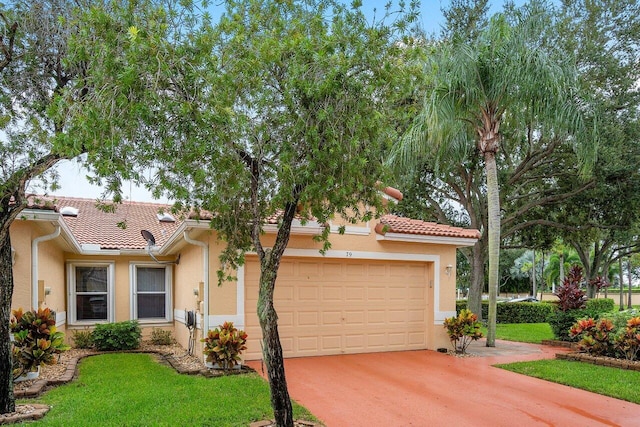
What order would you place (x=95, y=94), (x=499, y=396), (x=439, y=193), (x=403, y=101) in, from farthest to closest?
(x=439, y=193) → (x=499, y=396) → (x=403, y=101) → (x=95, y=94)

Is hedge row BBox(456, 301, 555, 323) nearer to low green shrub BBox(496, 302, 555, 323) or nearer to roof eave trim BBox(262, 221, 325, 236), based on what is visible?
low green shrub BBox(496, 302, 555, 323)

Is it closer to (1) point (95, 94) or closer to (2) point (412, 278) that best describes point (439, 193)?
(2) point (412, 278)

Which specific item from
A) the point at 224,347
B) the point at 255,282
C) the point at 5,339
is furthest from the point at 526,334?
the point at 5,339

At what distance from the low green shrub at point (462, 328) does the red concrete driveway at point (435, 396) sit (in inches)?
33.2

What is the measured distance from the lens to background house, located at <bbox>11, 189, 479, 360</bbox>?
Result: 939cm

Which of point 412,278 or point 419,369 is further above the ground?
point 412,278

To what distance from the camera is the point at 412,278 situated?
12.0 metres

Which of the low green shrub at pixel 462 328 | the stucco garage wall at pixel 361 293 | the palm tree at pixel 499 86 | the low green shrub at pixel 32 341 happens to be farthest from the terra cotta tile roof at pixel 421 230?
the low green shrub at pixel 32 341

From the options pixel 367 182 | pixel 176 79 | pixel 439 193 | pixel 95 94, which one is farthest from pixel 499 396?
pixel 439 193

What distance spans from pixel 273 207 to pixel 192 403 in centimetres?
327

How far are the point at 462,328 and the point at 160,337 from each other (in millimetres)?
8303

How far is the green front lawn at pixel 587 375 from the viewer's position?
7.86 meters

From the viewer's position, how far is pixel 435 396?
25.0 ft

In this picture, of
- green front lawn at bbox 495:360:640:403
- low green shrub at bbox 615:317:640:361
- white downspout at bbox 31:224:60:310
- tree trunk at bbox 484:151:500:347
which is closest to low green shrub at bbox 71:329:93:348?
white downspout at bbox 31:224:60:310
